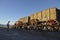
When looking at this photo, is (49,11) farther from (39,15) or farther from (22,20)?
(22,20)

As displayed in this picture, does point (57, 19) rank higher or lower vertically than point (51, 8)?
Result: lower

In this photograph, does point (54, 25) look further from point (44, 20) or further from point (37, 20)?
point (37, 20)

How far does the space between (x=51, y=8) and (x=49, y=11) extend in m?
2.22

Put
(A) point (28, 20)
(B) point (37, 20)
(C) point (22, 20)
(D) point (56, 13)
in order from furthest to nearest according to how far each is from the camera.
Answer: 1. (C) point (22, 20)
2. (A) point (28, 20)
3. (B) point (37, 20)
4. (D) point (56, 13)

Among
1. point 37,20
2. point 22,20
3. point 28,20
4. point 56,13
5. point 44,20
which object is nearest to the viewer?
point 56,13

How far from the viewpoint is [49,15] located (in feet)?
280

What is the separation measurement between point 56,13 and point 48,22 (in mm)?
8184

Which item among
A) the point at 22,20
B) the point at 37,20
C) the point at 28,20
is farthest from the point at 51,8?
the point at 22,20

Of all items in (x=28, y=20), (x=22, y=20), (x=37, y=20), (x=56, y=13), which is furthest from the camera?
(x=22, y=20)

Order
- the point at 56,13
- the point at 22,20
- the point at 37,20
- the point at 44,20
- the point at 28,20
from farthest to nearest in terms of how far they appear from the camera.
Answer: the point at 22,20 < the point at 28,20 < the point at 37,20 < the point at 44,20 < the point at 56,13

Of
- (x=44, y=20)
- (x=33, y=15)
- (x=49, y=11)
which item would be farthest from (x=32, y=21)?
(x=49, y=11)

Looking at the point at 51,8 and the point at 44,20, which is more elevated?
the point at 51,8

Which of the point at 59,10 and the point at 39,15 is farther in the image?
the point at 39,15

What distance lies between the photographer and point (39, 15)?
9525 centimetres
